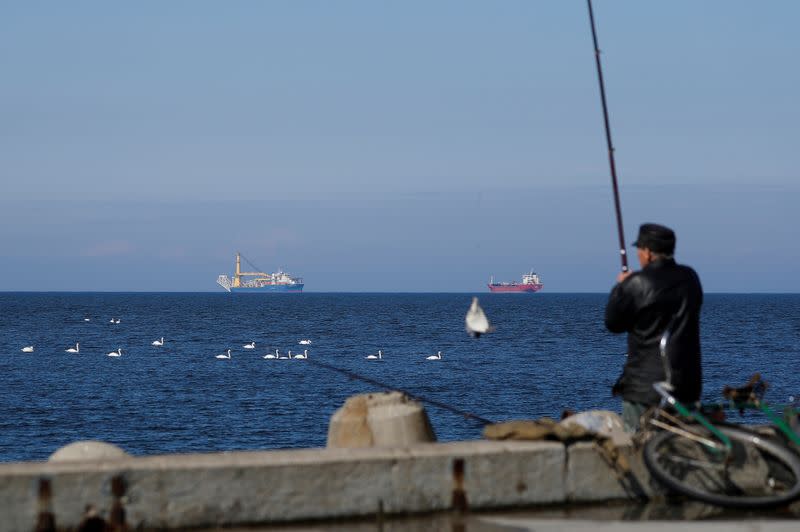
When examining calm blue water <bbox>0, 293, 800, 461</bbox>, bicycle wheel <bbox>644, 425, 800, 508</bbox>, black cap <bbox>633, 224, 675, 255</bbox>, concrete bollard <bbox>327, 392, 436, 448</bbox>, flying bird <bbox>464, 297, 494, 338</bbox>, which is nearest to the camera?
bicycle wheel <bbox>644, 425, 800, 508</bbox>

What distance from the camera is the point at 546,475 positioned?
7152mm

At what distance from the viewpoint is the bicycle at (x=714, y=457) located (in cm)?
675

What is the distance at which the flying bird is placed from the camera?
7.36 metres

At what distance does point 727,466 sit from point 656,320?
3.18ft

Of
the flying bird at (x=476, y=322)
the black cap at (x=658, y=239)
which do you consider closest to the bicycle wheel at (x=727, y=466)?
the black cap at (x=658, y=239)

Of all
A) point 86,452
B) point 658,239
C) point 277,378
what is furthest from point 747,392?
point 277,378

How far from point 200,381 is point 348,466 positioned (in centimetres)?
5171

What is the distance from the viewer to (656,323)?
23.0 ft

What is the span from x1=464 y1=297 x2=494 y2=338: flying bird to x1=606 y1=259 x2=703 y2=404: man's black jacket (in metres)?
0.79

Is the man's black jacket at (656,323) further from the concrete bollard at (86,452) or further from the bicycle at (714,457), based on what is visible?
the concrete bollard at (86,452)

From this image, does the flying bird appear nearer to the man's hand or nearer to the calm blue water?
the man's hand

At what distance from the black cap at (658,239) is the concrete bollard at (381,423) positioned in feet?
6.66

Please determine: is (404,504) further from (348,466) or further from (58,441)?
(58,441)

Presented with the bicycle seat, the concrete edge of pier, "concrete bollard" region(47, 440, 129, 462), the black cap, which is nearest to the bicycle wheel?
the bicycle seat
